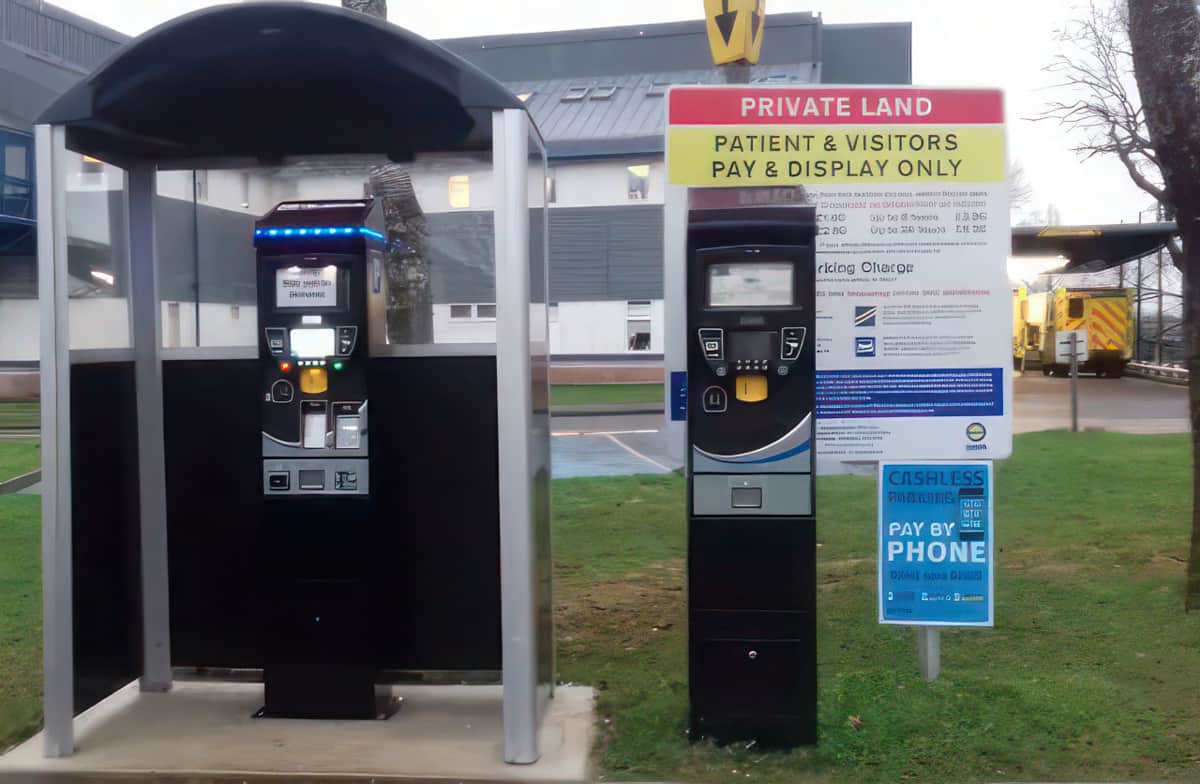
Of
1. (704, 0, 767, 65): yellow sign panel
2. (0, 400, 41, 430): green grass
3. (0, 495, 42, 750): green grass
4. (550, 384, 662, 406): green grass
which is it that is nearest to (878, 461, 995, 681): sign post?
(704, 0, 767, 65): yellow sign panel

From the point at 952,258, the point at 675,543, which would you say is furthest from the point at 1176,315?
the point at 952,258

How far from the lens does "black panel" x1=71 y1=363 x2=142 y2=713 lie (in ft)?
16.7

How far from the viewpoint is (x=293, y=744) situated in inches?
201

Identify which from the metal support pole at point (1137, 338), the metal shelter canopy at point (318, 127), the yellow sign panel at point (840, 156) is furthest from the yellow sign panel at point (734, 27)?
the metal support pole at point (1137, 338)

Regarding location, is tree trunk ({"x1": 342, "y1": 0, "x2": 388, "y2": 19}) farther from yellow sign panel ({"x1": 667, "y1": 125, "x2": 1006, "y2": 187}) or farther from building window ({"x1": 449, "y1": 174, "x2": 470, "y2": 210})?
yellow sign panel ({"x1": 667, "y1": 125, "x2": 1006, "y2": 187})

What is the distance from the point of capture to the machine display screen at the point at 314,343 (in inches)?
198

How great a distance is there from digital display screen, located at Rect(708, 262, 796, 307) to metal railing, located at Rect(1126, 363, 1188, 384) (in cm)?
2833

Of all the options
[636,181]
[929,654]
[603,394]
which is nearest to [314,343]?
[929,654]

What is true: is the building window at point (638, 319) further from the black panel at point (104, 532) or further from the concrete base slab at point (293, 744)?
the black panel at point (104, 532)

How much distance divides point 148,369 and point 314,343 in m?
1.14

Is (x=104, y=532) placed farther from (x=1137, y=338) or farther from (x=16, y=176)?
Result: (x=1137, y=338)

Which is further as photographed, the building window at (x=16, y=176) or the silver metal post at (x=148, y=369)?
the building window at (x=16, y=176)

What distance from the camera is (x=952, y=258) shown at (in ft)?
17.9

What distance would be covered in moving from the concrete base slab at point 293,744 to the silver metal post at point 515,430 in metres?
0.25
